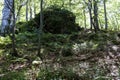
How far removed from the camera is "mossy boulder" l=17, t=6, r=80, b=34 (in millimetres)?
13016

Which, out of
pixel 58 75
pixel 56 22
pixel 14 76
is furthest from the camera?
pixel 56 22

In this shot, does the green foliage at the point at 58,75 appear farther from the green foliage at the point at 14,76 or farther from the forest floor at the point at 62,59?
the green foliage at the point at 14,76

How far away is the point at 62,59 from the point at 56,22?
5.24m

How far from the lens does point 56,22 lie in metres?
13.0

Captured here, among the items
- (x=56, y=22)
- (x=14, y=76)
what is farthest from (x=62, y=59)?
(x=56, y=22)

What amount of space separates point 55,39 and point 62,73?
15.9ft

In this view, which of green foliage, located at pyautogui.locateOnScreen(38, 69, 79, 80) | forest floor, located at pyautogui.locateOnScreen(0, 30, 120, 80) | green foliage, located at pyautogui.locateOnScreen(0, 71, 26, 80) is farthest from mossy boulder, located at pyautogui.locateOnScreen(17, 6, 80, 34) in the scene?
green foliage, located at pyautogui.locateOnScreen(38, 69, 79, 80)

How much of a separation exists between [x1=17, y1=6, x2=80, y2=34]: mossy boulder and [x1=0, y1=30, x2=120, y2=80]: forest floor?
1620mm

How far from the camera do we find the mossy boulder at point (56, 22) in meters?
13.0

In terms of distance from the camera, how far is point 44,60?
812 centimetres

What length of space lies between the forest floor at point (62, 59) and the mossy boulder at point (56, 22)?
63.8 inches

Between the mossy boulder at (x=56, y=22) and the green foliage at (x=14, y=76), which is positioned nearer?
the green foliage at (x=14, y=76)

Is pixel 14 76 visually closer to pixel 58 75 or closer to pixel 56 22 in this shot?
pixel 58 75

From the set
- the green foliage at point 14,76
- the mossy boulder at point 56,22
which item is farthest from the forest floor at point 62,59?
the mossy boulder at point 56,22
